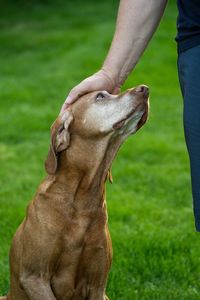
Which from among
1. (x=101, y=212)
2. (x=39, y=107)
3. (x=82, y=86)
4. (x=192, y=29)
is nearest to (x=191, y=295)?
(x=101, y=212)

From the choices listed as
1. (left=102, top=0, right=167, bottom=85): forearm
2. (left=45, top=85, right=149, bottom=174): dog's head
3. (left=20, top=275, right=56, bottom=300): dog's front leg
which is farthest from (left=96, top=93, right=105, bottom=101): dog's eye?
(left=20, top=275, right=56, bottom=300): dog's front leg

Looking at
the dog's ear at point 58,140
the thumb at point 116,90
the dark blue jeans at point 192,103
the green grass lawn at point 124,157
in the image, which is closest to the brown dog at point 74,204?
the dog's ear at point 58,140

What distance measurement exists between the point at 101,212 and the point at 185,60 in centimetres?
98

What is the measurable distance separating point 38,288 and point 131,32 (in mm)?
1474

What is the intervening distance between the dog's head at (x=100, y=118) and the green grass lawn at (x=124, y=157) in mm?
1399

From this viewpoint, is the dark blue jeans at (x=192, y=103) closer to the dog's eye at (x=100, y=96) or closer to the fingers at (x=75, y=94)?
the dog's eye at (x=100, y=96)

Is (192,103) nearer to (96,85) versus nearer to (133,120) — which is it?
(133,120)

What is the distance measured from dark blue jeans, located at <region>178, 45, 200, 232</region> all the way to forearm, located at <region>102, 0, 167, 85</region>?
32 cm

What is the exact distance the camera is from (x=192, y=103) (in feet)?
12.3

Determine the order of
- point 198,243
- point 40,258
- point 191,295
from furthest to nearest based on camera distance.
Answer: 1. point 198,243
2. point 191,295
3. point 40,258

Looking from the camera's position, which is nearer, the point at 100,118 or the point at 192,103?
the point at 192,103

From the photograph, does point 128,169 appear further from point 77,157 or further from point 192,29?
point 192,29

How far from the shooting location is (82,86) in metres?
4.22

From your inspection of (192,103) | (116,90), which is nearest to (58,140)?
(116,90)
